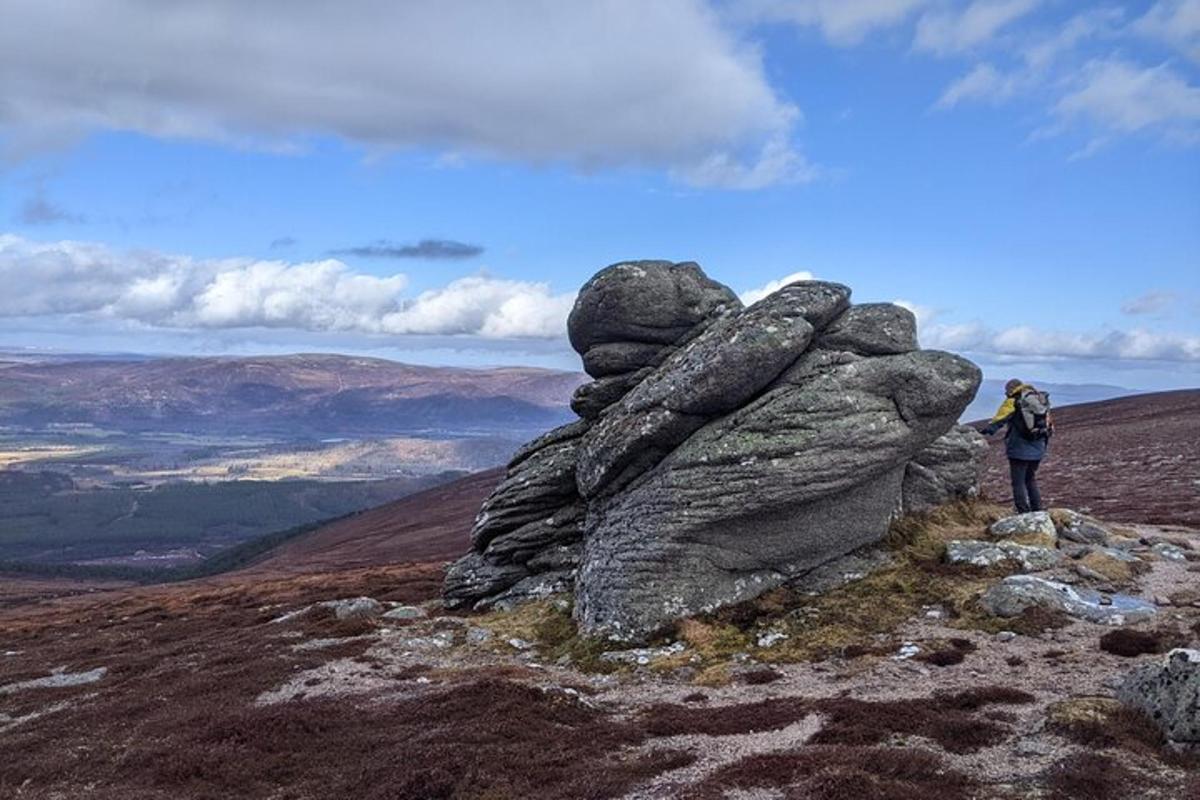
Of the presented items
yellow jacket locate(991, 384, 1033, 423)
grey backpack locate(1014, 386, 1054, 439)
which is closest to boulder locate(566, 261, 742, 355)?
yellow jacket locate(991, 384, 1033, 423)

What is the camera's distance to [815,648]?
23938mm

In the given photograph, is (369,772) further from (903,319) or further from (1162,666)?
(903,319)

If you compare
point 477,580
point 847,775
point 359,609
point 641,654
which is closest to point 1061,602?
point 641,654

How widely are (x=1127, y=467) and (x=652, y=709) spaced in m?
63.6

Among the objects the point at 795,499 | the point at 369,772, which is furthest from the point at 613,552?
the point at 369,772

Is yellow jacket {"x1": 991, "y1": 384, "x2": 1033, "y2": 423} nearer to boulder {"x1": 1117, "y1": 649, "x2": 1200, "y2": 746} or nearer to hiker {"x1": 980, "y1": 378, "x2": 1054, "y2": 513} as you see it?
hiker {"x1": 980, "y1": 378, "x2": 1054, "y2": 513}

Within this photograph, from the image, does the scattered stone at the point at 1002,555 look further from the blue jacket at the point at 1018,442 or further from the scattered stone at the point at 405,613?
the scattered stone at the point at 405,613

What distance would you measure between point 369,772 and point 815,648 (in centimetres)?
1297

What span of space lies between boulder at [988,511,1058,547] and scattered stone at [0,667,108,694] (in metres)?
34.9

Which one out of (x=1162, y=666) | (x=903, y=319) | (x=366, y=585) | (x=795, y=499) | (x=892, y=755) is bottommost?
(x=366, y=585)

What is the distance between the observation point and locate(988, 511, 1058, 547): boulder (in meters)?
29.3

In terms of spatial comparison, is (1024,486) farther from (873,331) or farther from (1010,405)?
(873,331)

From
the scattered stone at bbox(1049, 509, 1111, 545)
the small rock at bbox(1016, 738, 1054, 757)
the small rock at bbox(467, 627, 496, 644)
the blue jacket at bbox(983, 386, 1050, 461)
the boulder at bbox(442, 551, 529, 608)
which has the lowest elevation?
the small rock at bbox(467, 627, 496, 644)

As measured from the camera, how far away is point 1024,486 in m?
32.7
